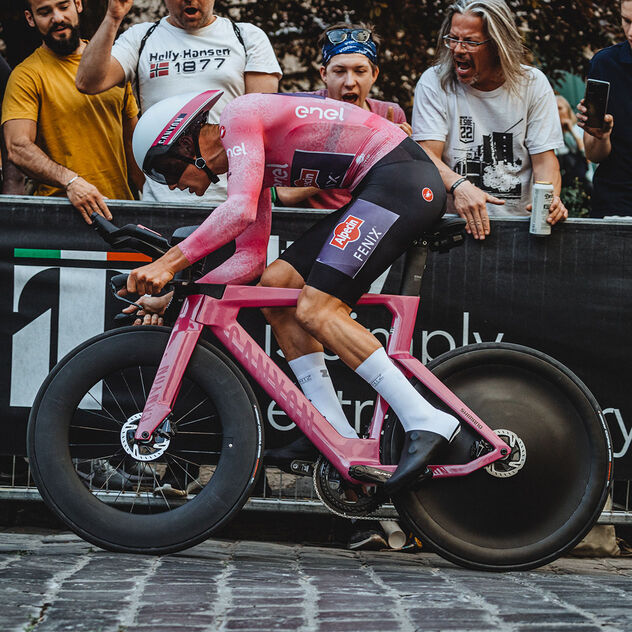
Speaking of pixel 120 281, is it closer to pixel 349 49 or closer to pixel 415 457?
pixel 415 457

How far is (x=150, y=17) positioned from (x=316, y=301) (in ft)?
24.0

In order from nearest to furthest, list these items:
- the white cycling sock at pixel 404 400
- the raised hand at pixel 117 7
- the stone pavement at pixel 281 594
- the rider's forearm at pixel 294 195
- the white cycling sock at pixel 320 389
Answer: the stone pavement at pixel 281 594 < the white cycling sock at pixel 404 400 < the white cycling sock at pixel 320 389 < the raised hand at pixel 117 7 < the rider's forearm at pixel 294 195

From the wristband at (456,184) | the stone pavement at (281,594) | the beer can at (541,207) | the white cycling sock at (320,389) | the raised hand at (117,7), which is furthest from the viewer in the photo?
the raised hand at (117,7)

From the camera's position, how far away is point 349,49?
538 cm

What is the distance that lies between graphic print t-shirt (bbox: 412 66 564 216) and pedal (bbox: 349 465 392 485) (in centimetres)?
186

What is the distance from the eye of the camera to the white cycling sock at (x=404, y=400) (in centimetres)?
411

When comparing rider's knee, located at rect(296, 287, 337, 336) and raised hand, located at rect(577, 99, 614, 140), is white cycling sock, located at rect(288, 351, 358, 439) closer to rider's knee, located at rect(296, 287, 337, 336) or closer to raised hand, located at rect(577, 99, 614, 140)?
rider's knee, located at rect(296, 287, 337, 336)

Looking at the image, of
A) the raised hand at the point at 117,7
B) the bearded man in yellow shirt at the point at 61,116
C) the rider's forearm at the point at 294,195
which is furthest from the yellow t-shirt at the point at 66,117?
the rider's forearm at the point at 294,195

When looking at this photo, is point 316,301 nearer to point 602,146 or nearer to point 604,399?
point 604,399

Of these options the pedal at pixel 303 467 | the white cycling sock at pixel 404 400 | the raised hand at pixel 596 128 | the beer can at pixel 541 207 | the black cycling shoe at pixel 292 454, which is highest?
the raised hand at pixel 596 128

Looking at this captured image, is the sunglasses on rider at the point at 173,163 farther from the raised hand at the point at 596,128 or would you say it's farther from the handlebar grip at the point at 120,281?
the raised hand at the point at 596,128

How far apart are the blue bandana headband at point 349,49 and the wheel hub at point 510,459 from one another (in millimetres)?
2277

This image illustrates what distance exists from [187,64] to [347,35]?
88cm

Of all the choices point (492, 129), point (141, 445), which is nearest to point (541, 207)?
point (492, 129)
